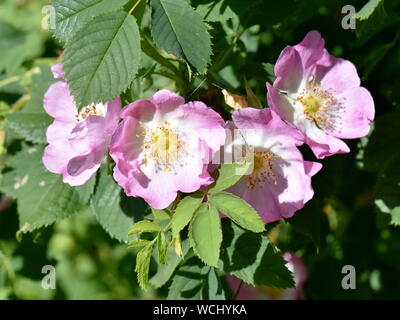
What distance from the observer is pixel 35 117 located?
1744 mm

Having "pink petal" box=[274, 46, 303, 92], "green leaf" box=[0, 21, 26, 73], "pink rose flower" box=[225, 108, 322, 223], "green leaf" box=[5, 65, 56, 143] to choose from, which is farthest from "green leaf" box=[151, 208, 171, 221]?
"green leaf" box=[0, 21, 26, 73]

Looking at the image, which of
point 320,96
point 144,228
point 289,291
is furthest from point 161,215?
point 289,291

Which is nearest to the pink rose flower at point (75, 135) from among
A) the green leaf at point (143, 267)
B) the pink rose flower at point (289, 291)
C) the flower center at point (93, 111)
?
the flower center at point (93, 111)

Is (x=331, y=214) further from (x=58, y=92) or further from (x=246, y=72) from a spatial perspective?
(x=58, y=92)

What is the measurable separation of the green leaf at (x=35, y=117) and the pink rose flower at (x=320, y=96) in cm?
67

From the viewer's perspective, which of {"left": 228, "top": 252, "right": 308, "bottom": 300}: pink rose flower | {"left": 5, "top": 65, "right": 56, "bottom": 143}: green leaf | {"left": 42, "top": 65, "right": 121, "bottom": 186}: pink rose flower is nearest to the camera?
{"left": 42, "top": 65, "right": 121, "bottom": 186}: pink rose flower

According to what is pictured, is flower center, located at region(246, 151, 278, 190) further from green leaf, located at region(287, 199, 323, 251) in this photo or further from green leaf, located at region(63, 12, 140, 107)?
green leaf, located at region(63, 12, 140, 107)

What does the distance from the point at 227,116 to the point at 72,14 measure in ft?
1.32

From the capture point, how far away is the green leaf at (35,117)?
1717 millimetres

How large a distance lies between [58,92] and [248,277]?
648 mm

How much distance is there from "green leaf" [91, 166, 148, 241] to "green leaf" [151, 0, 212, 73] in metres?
0.45

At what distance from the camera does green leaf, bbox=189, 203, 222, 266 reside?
1227 millimetres

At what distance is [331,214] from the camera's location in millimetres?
2486

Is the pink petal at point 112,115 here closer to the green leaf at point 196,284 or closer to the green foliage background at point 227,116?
the green foliage background at point 227,116
